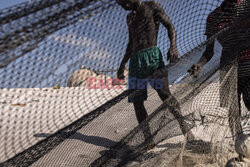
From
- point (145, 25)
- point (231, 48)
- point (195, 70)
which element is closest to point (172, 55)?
point (195, 70)

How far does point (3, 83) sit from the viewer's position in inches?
50.8

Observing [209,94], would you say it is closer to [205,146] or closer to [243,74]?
[243,74]

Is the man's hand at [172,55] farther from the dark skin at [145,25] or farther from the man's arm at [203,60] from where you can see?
the man's arm at [203,60]

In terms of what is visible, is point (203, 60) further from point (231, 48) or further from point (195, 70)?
point (231, 48)

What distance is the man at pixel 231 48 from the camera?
1.75 m

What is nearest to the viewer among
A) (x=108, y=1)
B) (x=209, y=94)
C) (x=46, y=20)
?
(x=46, y=20)

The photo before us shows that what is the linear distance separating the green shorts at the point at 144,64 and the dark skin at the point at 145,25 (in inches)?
2.0

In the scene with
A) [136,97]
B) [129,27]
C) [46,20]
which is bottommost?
[136,97]

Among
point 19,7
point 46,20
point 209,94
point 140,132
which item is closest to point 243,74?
point 209,94

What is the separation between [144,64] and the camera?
1943 mm

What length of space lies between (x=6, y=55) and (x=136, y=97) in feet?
3.33

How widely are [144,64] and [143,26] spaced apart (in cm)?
31

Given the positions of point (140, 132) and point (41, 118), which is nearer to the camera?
point (140, 132)

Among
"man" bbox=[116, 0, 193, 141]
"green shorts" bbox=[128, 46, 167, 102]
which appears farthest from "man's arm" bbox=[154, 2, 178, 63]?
"green shorts" bbox=[128, 46, 167, 102]
